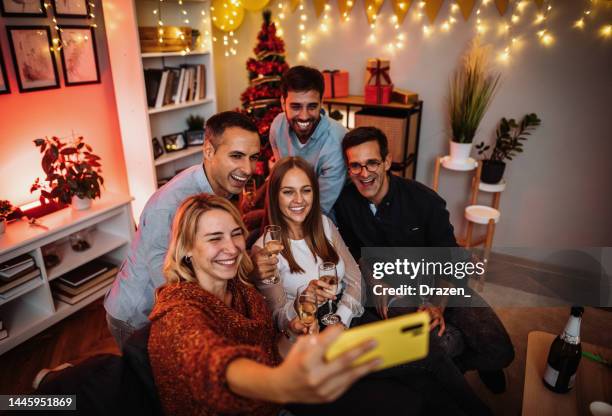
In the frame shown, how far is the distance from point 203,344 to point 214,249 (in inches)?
16.8

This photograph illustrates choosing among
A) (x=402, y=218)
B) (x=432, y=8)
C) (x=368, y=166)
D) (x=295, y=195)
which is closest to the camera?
(x=295, y=195)

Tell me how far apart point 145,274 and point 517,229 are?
9.37ft

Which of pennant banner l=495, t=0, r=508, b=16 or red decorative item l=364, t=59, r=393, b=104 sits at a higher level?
pennant banner l=495, t=0, r=508, b=16

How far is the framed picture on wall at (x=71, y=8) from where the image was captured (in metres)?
2.68

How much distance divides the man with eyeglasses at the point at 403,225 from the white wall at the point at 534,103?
1.38 meters

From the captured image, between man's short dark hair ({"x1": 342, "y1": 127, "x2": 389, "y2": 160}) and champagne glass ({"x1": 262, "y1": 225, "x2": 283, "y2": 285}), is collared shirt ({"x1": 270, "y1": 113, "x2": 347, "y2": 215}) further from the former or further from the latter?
champagne glass ({"x1": 262, "y1": 225, "x2": 283, "y2": 285})

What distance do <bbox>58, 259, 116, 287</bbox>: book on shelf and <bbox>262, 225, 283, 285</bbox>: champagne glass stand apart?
167 centimetres

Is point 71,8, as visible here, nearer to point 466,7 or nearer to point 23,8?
point 23,8

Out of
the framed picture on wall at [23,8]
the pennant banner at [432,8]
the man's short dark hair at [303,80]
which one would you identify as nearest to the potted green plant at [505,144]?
the pennant banner at [432,8]

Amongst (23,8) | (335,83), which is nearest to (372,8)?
(335,83)

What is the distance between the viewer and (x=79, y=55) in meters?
2.88

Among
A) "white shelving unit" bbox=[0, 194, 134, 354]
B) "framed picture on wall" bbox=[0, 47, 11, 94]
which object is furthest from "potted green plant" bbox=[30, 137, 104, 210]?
"framed picture on wall" bbox=[0, 47, 11, 94]

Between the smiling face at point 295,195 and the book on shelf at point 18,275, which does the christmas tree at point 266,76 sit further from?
the book on shelf at point 18,275

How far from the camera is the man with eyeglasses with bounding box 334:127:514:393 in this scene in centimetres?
191
